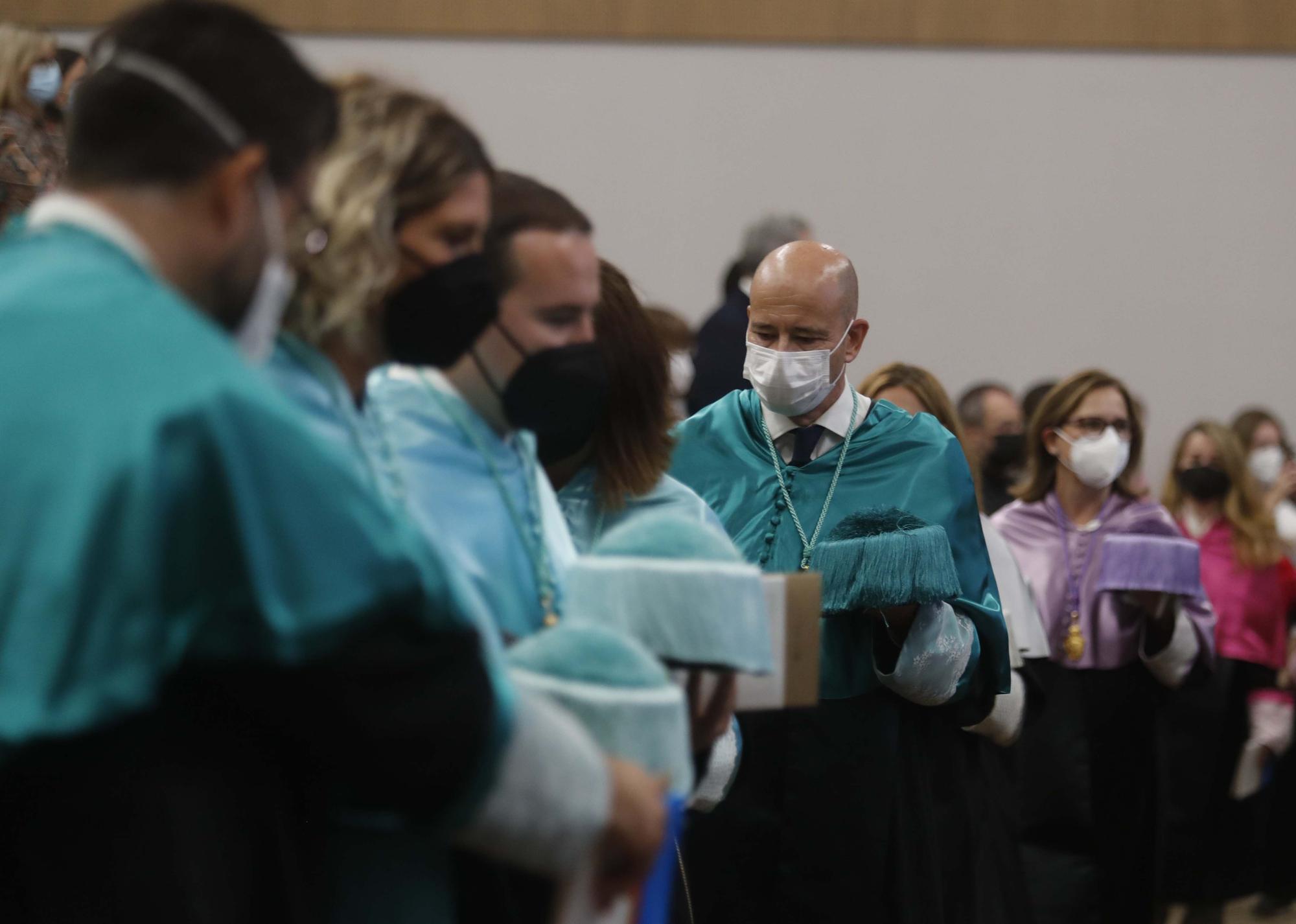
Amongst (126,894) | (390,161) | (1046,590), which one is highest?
(390,161)

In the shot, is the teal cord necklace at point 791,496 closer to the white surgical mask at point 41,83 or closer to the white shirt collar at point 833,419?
the white shirt collar at point 833,419

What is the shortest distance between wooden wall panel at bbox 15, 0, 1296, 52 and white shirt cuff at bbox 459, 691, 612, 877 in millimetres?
7580

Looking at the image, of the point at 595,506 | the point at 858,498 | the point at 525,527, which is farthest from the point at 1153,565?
the point at 525,527

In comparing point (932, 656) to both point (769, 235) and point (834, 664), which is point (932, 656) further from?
point (769, 235)

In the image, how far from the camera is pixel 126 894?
145 centimetres

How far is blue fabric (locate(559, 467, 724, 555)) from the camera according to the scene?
259 cm

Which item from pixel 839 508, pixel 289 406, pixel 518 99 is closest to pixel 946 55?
pixel 518 99

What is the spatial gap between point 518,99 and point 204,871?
24.7 ft

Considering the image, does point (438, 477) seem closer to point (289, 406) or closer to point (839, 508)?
point (289, 406)

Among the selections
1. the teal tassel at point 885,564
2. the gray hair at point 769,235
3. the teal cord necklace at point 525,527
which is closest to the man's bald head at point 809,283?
the teal tassel at point 885,564

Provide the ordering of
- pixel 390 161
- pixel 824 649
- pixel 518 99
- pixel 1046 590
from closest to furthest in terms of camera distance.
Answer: pixel 390 161
pixel 824 649
pixel 1046 590
pixel 518 99

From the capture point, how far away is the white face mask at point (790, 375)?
3.60 m

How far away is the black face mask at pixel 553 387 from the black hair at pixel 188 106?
2.11 feet

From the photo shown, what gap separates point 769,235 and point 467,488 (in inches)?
161
